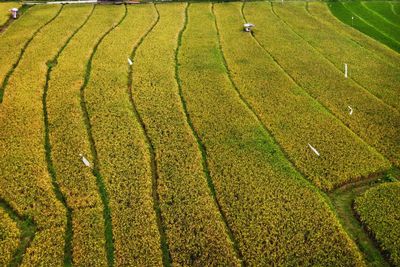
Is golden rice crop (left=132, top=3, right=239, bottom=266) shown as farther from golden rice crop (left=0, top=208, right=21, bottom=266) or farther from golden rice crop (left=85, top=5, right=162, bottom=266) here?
golden rice crop (left=0, top=208, right=21, bottom=266)

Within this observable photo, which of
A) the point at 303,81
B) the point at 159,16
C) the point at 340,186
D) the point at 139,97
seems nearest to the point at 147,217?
the point at 340,186

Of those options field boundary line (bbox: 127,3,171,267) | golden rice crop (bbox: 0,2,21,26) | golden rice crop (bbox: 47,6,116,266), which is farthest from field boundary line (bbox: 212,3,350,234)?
golden rice crop (bbox: 0,2,21,26)

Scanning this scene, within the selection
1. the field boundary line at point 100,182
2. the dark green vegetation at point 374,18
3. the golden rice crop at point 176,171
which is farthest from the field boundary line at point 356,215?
the dark green vegetation at point 374,18

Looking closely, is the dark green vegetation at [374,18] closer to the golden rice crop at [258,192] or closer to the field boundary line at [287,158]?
the field boundary line at [287,158]

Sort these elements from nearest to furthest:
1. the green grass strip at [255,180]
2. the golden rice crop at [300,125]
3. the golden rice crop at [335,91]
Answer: the green grass strip at [255,180]
the golden rice crop at [300,125]
the golden rice crop at [335,91]

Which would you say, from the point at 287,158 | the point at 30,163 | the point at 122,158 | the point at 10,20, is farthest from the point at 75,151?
the point at 10,20

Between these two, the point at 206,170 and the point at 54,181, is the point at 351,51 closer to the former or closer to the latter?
the point at 206,170
